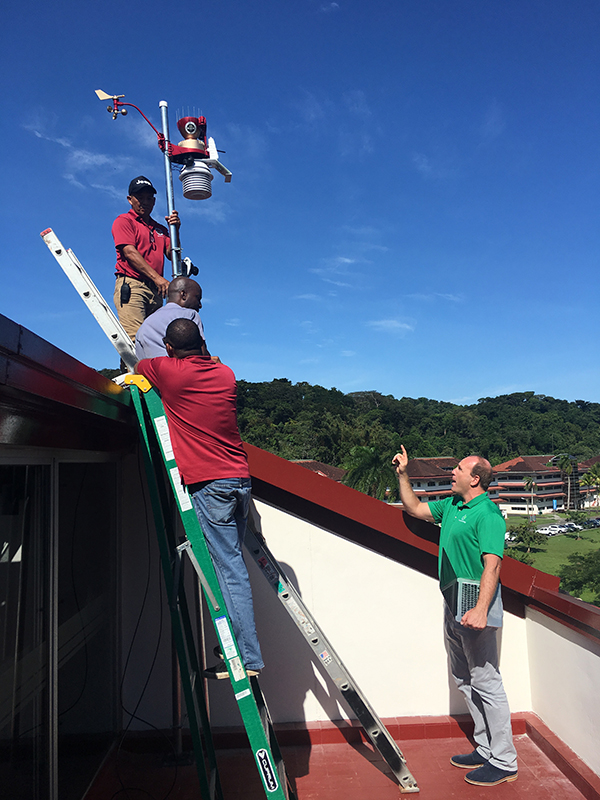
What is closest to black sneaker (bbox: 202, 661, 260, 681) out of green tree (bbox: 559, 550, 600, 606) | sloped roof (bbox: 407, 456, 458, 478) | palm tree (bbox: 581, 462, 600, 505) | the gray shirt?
the gray shirt

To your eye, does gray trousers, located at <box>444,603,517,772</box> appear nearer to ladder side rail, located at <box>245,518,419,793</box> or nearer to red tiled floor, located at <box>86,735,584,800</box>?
red tiled floor, located at <box>86,735,584,800</box>

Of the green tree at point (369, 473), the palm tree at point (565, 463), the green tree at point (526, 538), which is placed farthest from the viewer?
the palm tree at point (565, 463)

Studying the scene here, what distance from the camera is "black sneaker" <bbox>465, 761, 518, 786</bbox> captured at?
3.35 m

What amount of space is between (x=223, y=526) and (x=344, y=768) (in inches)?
85.9

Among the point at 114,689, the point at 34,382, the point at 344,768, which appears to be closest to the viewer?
the point at 34,382

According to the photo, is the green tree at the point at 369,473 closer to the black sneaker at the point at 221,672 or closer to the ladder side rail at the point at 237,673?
the black sneaker at the point at 221,672

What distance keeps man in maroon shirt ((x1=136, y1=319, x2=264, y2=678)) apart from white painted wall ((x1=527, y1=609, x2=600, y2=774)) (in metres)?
2.14

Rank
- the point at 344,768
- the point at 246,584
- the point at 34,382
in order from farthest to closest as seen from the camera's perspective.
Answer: the point at 344,768
the point at 246,584
the point at 34,382

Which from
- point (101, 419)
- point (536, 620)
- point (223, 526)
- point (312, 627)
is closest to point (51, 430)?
point (101, 419)

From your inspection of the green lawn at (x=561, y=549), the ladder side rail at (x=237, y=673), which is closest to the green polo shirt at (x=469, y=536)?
the ladder side rail at (x=237, y=673)

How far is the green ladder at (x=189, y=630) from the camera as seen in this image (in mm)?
2352

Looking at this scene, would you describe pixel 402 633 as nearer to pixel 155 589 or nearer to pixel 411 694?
pixel 411 694

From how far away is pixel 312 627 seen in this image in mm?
3078

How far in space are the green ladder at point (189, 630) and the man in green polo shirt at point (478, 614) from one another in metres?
1.35
